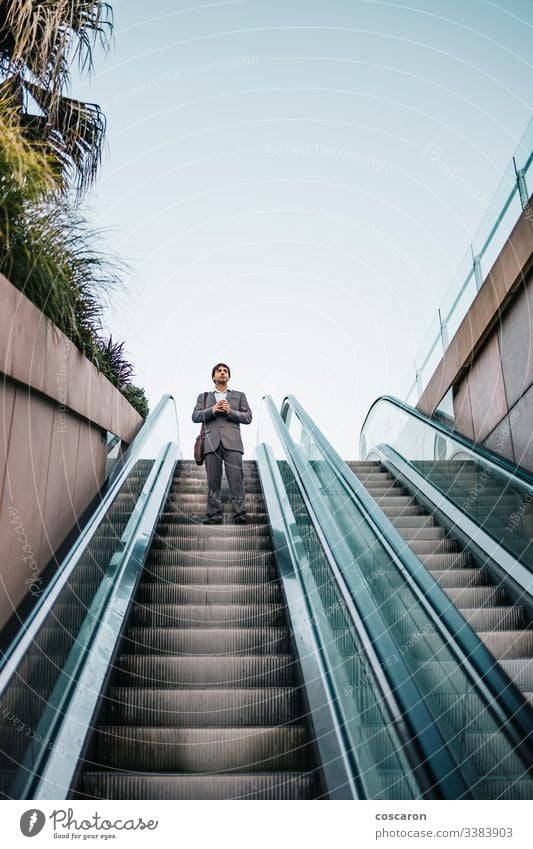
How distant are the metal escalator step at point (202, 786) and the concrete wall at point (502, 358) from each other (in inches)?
145

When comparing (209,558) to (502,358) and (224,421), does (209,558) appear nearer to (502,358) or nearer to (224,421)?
(224,421)

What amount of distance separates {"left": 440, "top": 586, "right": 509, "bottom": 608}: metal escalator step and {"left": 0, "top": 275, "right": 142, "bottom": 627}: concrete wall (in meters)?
2.66

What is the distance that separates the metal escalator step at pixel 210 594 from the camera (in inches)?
176

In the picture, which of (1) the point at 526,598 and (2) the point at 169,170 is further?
(2) the point at 169,170

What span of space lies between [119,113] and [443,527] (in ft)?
14.1

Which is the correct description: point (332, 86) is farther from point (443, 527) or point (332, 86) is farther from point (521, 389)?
point (443, 527)

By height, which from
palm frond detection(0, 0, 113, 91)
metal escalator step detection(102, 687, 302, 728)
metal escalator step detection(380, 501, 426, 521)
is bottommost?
metal escalator step detection(102, 687, 302, 728)

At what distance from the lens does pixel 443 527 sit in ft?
19.4

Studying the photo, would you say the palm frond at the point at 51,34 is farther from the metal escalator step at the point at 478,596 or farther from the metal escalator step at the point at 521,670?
the metal escalator step at the point at 521,670

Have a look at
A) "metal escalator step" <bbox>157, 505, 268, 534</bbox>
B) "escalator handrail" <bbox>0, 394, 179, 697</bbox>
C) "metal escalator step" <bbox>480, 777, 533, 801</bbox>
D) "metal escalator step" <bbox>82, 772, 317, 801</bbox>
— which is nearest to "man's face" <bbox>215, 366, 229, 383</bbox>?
"escalator handrail" <bbox>0, 394, 179, 697</bbox>

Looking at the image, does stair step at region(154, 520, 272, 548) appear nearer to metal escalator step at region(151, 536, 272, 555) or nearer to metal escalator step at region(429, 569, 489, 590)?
metal escalator step at region(151, 536, 272, 555)

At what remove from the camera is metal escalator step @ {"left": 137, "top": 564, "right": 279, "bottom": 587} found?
473cm

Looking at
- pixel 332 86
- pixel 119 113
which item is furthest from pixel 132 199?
pixel 332 86
